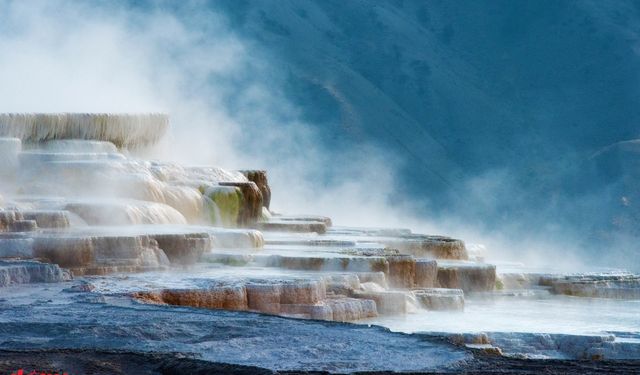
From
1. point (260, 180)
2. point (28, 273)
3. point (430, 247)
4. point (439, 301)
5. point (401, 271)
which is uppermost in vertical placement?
point (260, 180)

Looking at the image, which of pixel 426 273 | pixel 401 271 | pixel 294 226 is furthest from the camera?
pixel 294 226

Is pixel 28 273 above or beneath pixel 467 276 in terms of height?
beneath

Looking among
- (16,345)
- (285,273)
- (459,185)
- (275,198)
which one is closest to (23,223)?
(285,273)

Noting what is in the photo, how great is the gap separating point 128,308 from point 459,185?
36779 mm

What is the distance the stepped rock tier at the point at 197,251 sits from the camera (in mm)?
10719

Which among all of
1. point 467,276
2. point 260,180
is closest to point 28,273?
point 467,276

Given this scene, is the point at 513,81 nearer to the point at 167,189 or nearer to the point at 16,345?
the point at 167,189

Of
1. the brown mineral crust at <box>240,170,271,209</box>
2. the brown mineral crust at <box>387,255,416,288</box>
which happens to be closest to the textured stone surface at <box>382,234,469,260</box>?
the brown mineral crust at <box>387,255,416,288</box>

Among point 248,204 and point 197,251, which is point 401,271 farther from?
point 248,204

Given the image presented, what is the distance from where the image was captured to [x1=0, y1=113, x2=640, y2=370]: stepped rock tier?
10.7 m

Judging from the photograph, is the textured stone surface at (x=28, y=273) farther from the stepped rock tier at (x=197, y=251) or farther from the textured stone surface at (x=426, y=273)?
the textured stone surface at (x=426, y=273)

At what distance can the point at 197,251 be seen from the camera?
13008mm

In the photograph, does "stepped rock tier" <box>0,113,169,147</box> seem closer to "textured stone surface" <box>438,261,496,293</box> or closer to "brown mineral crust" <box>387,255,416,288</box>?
"textured stone surface" <box>438,261,496,293</box>

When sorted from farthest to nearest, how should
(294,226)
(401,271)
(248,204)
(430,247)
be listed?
(294,226)
(248,204)
(430,247)
(401,271)
